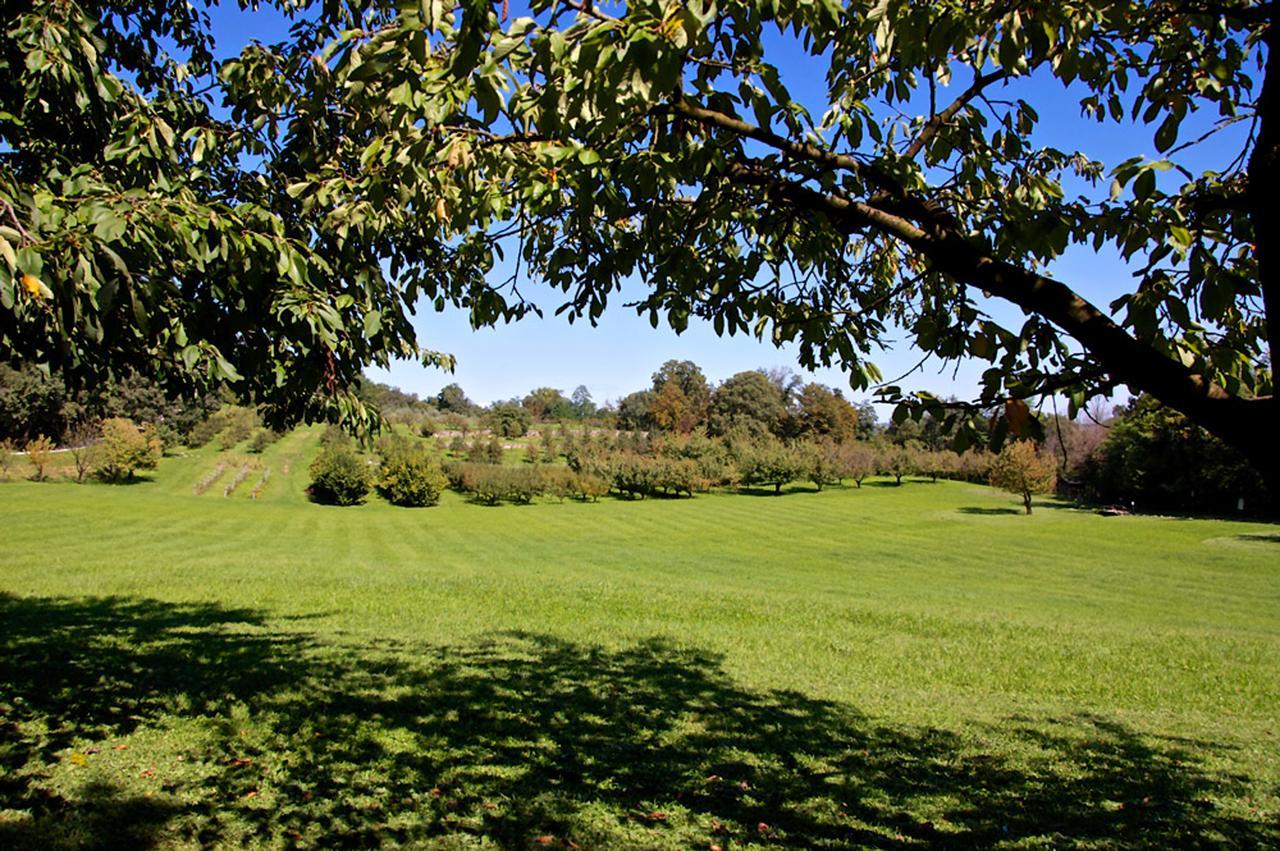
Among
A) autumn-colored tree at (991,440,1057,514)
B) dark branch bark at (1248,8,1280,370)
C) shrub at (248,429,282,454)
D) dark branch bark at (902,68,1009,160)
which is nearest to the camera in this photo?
dark branch bark at (1248,8,1280,370)

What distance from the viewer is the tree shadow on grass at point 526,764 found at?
13.5 ft

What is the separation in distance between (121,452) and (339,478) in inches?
464

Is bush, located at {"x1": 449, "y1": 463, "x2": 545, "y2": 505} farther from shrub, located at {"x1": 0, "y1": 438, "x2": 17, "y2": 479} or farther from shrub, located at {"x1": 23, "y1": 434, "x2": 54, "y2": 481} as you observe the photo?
shrub, located at {"x1": 0, "y1": 438, "x2": 17, "y2": 479}

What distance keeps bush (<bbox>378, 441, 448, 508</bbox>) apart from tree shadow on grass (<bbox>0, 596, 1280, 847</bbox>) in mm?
37424

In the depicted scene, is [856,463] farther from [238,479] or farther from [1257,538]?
[238,479]

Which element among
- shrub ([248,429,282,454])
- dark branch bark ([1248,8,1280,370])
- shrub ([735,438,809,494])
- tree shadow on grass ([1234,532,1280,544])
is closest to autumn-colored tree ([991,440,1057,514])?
tree shadow on grass ([1234,532,1280,544])

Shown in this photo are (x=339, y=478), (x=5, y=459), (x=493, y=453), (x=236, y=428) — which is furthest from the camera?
(x=493, y=453)

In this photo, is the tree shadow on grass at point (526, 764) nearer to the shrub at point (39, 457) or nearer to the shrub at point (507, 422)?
the shrub at point (39, 457)

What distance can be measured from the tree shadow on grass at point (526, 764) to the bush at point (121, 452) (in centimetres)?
3962

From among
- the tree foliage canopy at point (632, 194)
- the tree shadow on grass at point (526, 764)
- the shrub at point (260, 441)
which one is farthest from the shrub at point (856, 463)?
the tree foliage canopy at point (632, 194)

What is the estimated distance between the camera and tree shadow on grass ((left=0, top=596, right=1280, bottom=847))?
4.11 meters

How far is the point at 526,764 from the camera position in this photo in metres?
5.12

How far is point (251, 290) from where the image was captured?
12.4 feet

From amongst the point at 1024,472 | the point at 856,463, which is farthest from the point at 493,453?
the point at 1024,472
